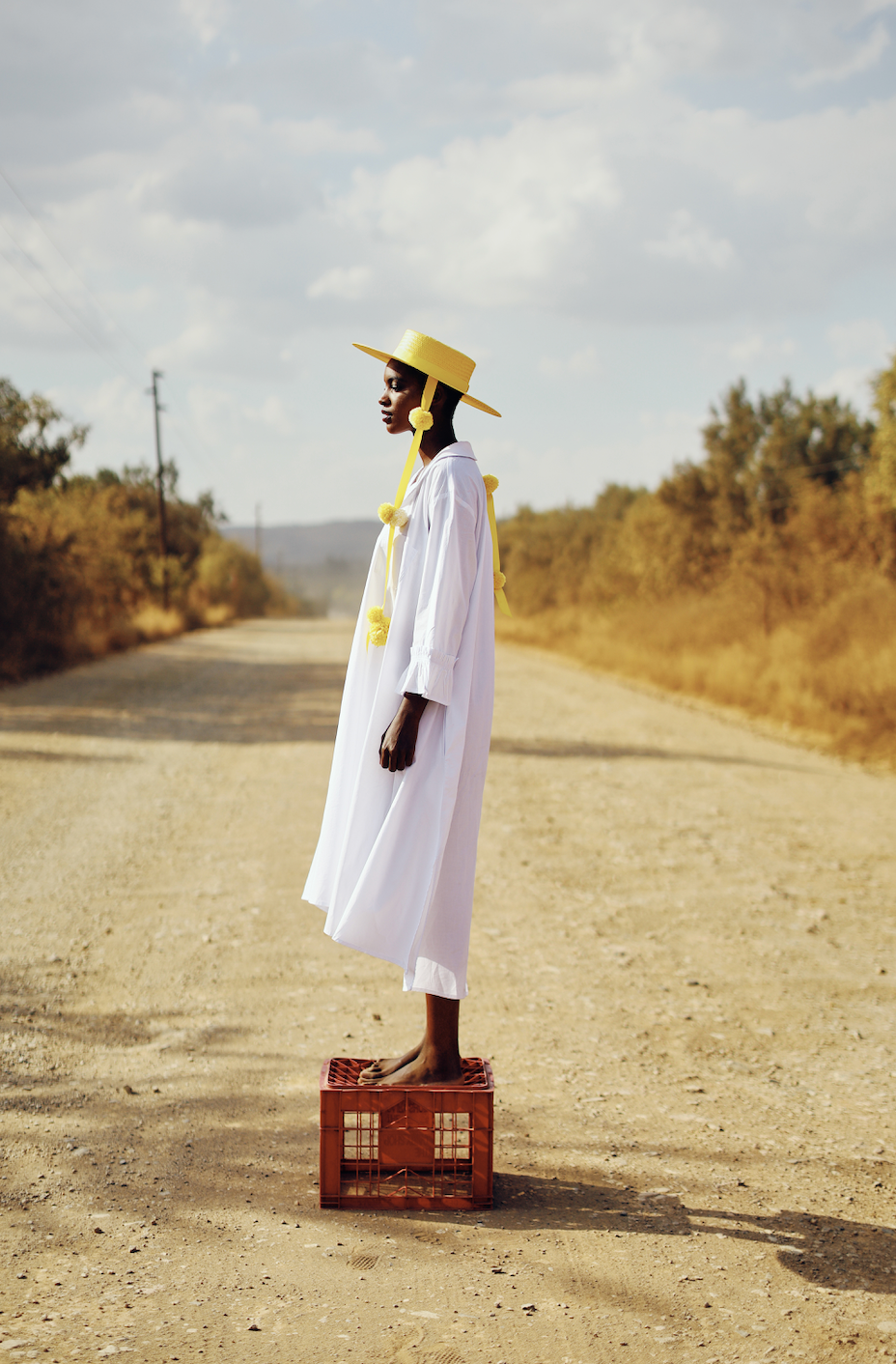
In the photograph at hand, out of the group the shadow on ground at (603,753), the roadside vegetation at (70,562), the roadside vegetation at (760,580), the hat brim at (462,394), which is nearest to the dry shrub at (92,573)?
the roadside vegetation at (70,562)

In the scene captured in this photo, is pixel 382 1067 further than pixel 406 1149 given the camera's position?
Yes

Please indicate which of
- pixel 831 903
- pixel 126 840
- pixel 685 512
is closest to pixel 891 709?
pixel 831 903

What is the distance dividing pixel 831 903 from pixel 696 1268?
3.80m

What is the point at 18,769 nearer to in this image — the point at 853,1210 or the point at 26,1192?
the point at 26,1192

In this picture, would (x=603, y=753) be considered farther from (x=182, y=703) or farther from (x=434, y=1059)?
(x=434, y=1059)

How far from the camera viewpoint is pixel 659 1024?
4336 mm

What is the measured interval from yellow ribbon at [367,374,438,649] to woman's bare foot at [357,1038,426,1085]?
3.68 feet

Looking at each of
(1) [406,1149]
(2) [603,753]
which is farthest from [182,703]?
(1) [406,1149]

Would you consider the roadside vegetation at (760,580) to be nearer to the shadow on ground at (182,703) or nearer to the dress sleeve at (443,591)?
the shadow on ground at (182,703)

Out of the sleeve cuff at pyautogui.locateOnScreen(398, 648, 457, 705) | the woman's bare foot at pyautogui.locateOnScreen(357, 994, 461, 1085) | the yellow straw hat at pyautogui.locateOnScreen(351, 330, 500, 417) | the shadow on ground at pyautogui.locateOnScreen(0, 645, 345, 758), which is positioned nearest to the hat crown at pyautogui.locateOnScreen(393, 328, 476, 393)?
the yellow straw hat at pyautogui.locateOnScreen(351, 330, 500, 417)

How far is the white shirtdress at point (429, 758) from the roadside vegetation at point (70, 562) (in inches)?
607

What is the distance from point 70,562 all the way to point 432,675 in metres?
18.8

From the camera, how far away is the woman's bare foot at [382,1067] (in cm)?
307

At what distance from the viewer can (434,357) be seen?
309cm
